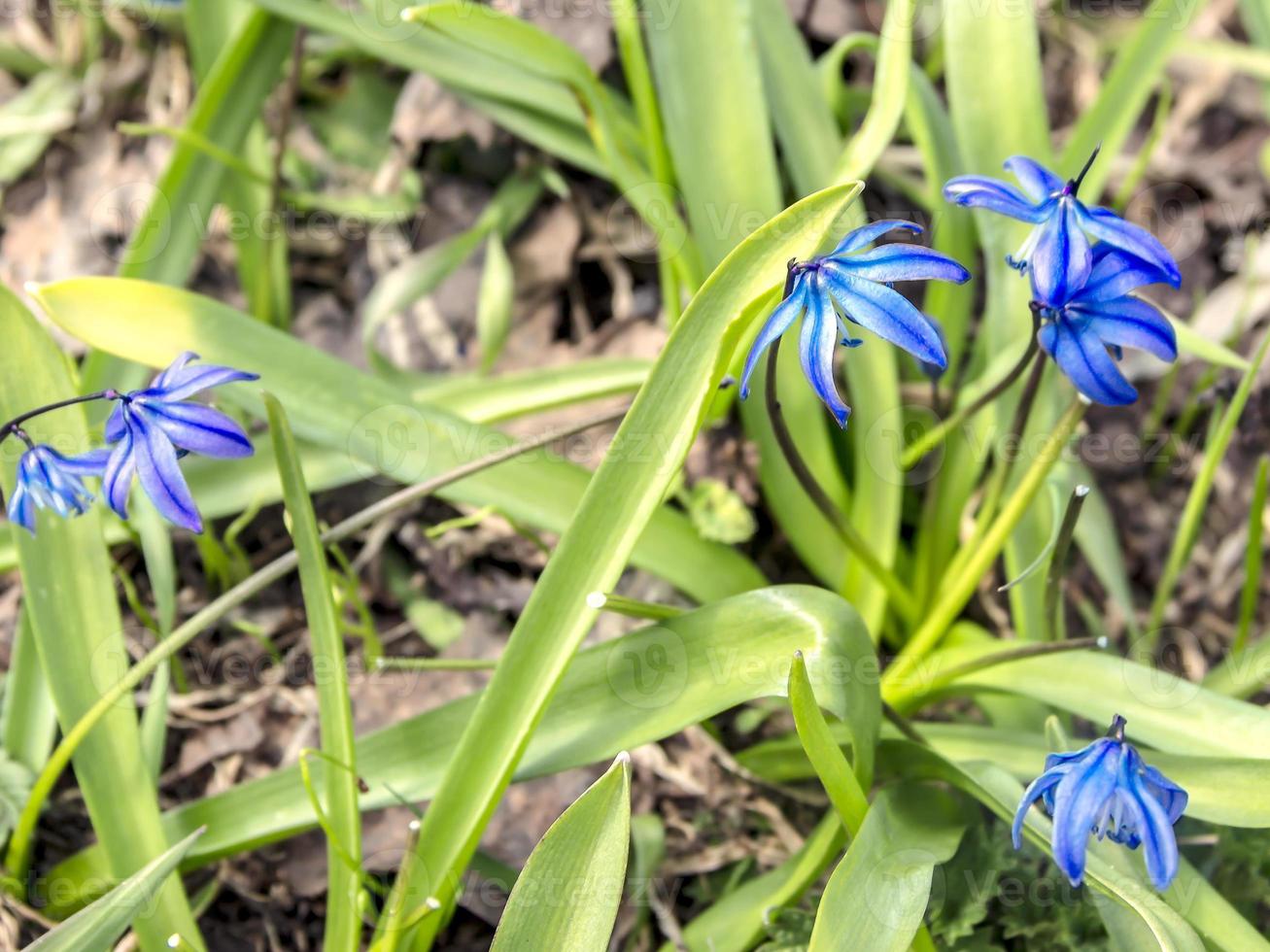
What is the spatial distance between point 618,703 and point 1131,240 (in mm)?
846

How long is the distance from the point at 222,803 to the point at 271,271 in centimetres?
110

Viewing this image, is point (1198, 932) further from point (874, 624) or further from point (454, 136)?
point (454, 136)

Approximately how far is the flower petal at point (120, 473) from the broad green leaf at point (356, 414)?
41 cm

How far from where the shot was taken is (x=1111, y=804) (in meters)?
1.17

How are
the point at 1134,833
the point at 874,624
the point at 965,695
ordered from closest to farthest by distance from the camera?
the point at 1134,833, the point at 965,695, the point at 874,624

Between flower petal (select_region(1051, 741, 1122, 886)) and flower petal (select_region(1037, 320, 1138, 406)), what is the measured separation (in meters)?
0.38

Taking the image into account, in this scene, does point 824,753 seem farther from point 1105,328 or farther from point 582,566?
point 1105,328

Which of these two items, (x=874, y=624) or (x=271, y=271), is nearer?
(x=874, y=624)

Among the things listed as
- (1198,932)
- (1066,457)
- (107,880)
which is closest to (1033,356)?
(1066,457)

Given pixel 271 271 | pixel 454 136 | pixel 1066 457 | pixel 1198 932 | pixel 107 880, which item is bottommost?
pixel 107 880

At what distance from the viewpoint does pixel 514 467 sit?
1743 millimetres

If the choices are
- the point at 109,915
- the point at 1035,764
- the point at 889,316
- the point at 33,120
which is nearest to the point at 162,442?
the point at 109,915

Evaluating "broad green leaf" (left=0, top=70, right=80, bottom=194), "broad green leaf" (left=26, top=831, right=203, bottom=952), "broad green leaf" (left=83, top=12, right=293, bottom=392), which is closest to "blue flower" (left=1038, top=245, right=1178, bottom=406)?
"broad green leaf" (left=26, top=831, right=203, bottom=952)

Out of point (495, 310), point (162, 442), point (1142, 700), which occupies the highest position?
point (162, 442)
